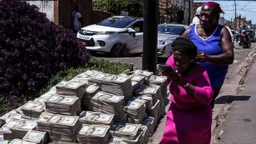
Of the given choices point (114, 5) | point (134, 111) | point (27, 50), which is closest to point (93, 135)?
point (134, 111)

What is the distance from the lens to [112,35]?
13.2 meters

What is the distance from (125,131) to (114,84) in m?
0.72

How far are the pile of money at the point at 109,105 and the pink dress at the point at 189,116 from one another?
1270mm

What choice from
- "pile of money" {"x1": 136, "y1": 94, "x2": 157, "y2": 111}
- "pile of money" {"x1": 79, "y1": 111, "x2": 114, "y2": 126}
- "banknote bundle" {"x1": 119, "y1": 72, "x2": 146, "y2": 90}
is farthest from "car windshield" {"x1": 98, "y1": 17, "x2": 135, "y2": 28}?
"pile of money" {"x1": 79, "y1": 111, "x2": 114, "y2": 126}

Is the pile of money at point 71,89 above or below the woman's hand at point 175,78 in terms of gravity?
below

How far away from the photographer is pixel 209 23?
3.99 metres

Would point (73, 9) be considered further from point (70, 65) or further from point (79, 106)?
point (79, 106)

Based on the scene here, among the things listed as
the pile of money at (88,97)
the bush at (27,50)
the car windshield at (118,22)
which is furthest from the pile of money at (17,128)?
the car windshield at (118,22)

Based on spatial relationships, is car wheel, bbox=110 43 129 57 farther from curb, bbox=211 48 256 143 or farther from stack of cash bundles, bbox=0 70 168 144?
stack of cash bundles, bbox=0 70 168 144

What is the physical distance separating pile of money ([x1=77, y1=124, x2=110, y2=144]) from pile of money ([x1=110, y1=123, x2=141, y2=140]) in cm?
19

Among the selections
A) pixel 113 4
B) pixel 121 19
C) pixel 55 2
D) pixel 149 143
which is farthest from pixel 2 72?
pixel 113 4

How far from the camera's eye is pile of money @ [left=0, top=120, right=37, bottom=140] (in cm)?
416

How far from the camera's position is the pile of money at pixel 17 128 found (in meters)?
4.16

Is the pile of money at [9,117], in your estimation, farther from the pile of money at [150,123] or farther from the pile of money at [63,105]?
the pile of money at [150,123]
